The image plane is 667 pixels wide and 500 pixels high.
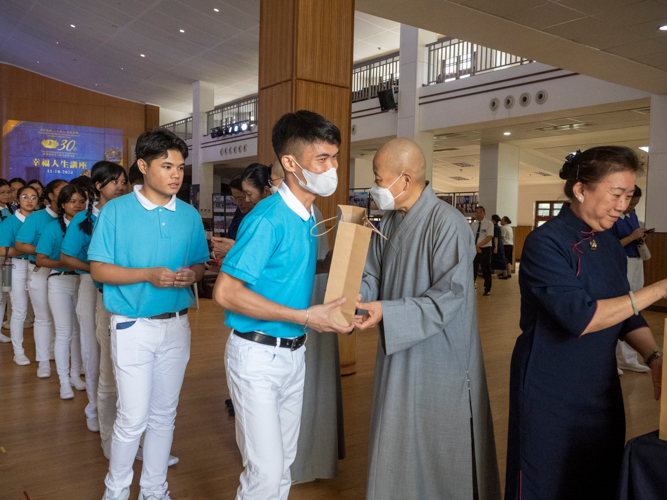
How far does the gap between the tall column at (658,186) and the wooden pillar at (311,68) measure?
6.03m

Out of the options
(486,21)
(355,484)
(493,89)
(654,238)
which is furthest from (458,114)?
(355,484)

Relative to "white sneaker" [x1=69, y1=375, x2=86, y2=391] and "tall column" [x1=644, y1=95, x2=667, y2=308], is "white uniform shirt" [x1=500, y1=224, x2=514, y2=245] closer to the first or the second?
"tall column" [x1=644, y1=95, x2=667, y2=308]

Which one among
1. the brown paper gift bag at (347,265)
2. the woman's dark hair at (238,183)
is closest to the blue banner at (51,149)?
the woman's dark hair at (238,183)

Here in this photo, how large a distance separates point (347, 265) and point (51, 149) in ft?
62.1

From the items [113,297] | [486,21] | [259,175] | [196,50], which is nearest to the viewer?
[113,297]

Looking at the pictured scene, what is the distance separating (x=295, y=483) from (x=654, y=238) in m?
7.81

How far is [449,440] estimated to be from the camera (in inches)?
71.3

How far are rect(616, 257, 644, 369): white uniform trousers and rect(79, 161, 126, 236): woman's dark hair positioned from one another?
4105 millimetres

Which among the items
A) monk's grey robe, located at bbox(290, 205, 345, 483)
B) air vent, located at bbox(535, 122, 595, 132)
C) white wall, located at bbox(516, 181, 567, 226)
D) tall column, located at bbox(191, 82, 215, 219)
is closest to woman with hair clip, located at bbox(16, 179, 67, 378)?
monk's grey robe, located at bbox(290, 205, 345, 483)

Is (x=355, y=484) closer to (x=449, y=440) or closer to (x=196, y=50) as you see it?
(x=449, y=440)

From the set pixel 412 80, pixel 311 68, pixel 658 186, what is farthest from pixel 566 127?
pixel 311 68

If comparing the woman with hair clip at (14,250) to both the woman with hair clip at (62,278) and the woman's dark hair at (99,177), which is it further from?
the woman's dark hair at (99,177)

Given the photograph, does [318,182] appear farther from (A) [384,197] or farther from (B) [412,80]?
(B) [412,80]

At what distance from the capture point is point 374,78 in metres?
13.3
